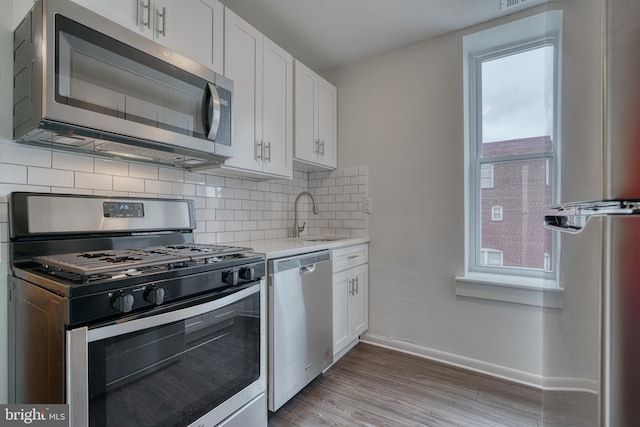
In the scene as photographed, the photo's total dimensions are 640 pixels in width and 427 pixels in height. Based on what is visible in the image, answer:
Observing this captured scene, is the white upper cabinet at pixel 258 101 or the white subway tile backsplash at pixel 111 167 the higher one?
the white upper cabinet at pixel 258 101

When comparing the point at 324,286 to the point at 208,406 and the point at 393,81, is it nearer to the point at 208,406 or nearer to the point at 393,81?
the point at 208,406

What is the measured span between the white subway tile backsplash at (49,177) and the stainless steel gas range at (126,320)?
0.33 feet

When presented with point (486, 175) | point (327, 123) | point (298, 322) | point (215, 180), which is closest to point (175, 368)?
point (298, 322)

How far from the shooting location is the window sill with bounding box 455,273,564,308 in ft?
6.48

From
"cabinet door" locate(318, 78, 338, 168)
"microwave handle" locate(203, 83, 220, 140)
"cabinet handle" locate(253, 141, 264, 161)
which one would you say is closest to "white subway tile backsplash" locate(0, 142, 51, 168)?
"microwave handle" locate(203, 83, 220, 140)

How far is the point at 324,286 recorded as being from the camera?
1975 mm

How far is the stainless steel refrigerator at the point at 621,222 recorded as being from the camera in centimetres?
47

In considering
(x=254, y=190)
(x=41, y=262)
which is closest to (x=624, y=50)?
(x=41, y=262)

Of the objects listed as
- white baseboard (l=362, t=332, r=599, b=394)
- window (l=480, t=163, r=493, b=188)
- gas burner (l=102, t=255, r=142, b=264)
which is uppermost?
window (l=480, t=163, r=493, b=188)

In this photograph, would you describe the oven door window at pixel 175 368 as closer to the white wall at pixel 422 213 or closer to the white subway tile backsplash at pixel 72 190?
the white subway tile backsplash at pixel 72 190

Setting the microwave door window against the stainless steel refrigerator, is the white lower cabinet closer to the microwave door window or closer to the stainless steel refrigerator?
the microwave door window

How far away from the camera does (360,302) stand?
2525 millimetres

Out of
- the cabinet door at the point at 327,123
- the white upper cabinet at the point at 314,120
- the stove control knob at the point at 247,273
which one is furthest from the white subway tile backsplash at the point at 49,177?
the cabinet door at the point at 327,123

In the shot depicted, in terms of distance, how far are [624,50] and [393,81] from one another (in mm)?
2295
